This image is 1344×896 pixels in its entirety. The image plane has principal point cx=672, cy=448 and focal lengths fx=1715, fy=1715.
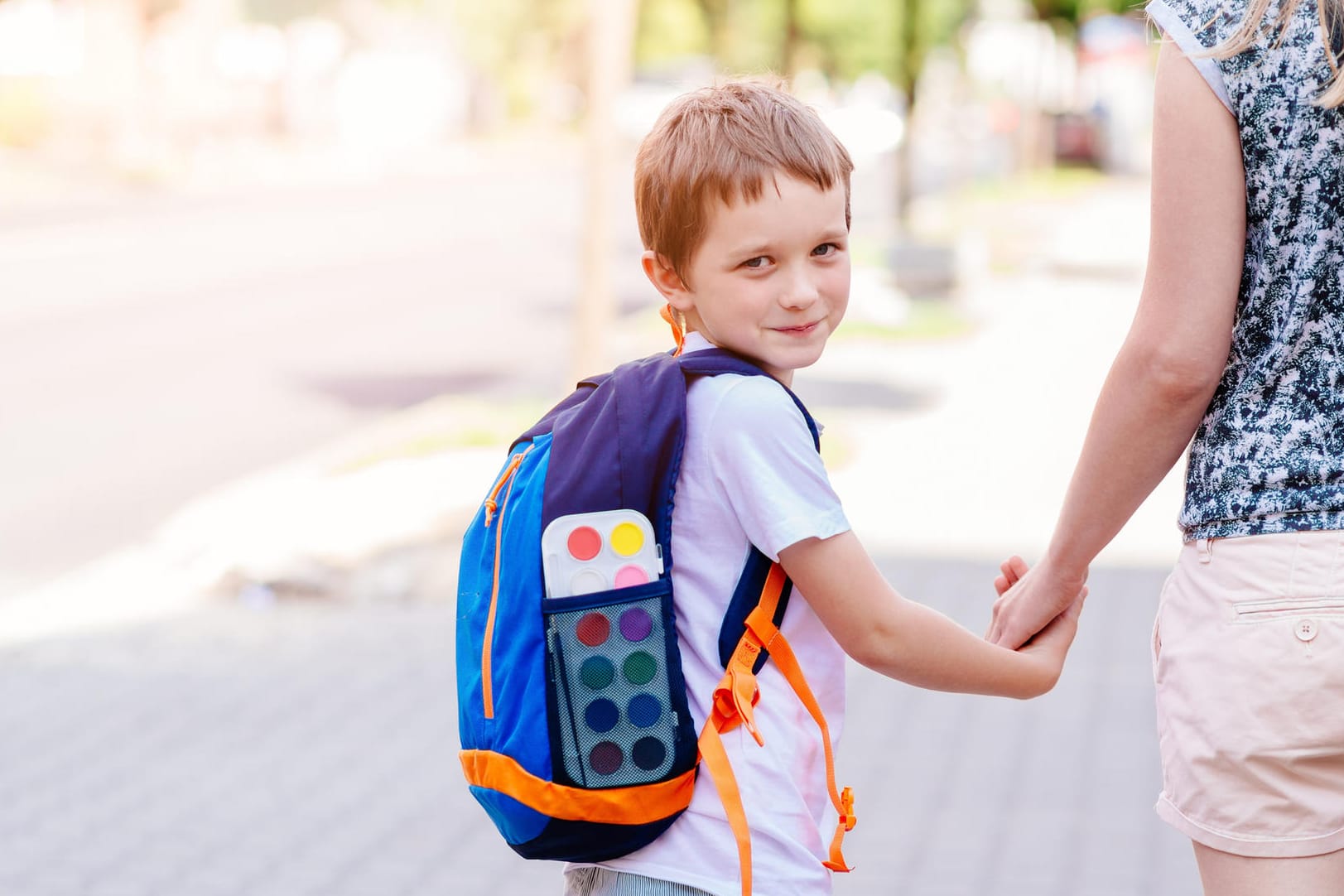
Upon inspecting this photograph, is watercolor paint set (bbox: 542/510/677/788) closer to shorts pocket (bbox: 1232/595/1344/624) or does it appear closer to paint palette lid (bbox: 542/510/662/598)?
paint palette lid (bbox: 542/510/662/598)

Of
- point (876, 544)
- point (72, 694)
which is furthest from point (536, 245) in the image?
point (72, 694)

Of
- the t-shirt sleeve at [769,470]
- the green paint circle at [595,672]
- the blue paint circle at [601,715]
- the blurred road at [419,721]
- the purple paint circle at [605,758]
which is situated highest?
the t-shirt sleeve at [769,470]

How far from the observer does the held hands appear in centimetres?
212

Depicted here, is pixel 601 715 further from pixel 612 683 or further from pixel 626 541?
pixel 626 541

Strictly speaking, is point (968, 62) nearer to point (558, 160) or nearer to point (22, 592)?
point (558, 160)

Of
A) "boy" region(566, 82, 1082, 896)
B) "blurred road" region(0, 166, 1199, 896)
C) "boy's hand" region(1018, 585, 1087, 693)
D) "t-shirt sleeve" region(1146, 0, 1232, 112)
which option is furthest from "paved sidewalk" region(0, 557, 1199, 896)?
"t-shirt sleeve" region(1146, 0, 1232, 112)

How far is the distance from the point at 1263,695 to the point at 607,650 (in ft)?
2.36

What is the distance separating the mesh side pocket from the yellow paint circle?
0.04 metres

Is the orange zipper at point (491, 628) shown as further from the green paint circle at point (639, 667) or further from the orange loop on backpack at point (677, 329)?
the orange loop on backpack at point (677, 329)

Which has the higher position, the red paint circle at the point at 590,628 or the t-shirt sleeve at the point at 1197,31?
the t-shirt sleeve at the point at 1197,31

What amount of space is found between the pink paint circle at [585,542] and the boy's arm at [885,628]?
20 cm

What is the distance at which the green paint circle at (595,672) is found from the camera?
1.80 metres

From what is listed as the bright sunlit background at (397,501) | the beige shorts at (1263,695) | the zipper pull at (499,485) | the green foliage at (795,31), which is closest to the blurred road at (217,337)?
the bright sunlit background at (397,501)

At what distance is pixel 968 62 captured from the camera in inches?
1297
